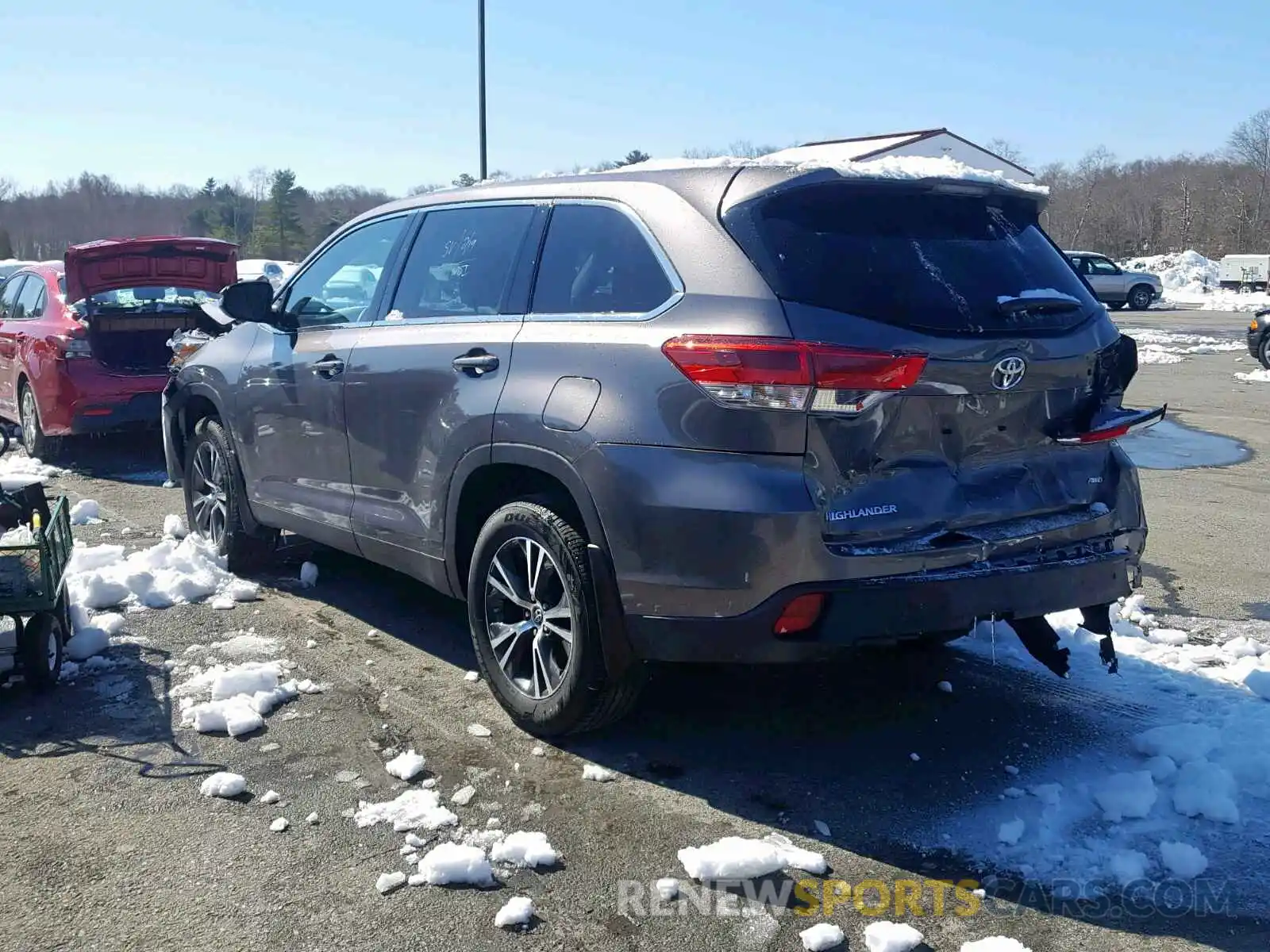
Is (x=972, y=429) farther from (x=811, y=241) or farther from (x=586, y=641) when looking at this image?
(x=586, y=641)

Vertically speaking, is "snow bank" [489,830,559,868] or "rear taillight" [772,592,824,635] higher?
"rear taillight" [772,592,824,635]

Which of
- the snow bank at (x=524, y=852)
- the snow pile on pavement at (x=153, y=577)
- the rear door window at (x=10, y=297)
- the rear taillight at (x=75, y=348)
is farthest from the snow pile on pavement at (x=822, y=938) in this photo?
the rear door window at (x=10, y=297)

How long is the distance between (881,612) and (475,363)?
67.5 inches

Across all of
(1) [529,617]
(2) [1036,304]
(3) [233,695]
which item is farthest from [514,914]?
(2) [1036,304]

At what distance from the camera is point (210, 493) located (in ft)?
21.0

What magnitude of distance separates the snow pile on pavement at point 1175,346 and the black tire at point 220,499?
54.5ft

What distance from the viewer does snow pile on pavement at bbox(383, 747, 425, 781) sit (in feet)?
12.5

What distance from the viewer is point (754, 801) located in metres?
3.69

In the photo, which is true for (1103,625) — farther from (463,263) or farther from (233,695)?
(233,695)

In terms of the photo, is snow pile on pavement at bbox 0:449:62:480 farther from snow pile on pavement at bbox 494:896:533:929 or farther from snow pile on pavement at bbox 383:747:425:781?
snow pile on pavement at bbox 494:896:533:929

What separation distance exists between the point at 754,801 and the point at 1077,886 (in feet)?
3.18

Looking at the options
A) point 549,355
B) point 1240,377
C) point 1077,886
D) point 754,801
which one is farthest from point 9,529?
point 1240,377

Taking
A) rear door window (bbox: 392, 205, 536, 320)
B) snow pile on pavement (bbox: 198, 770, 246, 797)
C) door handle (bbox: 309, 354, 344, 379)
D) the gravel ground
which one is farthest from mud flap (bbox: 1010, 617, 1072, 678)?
door handle (bbox: 309, 354, 344, 379)

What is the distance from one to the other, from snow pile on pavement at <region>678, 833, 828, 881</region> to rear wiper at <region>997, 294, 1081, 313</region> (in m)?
1.78
